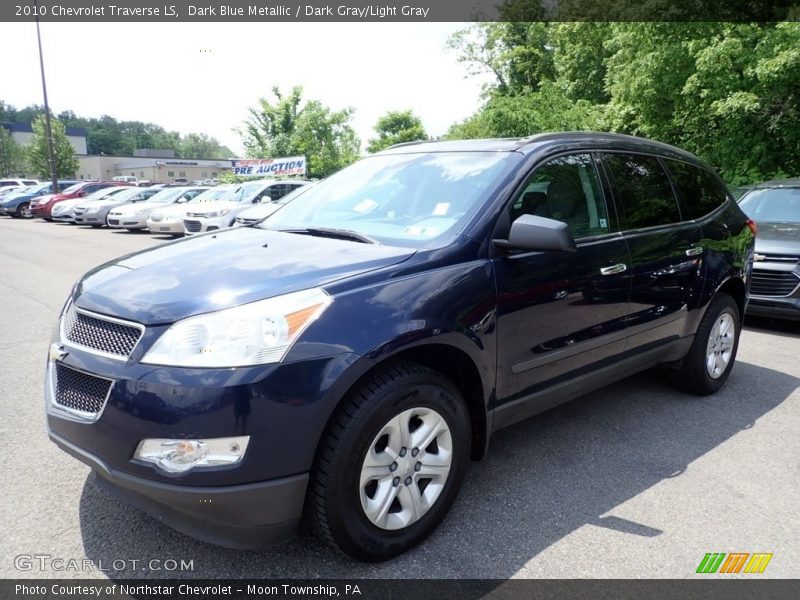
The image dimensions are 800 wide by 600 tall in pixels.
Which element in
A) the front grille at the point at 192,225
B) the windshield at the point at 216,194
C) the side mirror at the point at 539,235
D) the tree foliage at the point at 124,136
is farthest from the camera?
the tree foliage at the point at 124,136

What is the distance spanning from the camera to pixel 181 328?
2.19m

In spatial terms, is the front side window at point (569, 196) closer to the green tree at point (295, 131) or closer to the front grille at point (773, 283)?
the front grille at point (773, 283)

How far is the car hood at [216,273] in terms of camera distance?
90.3 inches

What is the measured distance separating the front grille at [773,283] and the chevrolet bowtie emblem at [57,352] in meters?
6.28

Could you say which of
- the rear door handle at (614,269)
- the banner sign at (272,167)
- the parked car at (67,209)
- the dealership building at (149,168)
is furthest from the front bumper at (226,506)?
the dealership building at (149,168)

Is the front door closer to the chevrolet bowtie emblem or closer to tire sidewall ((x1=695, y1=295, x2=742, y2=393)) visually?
tire sidewall ((x1=695, y1=295, x2=742, y2=393))

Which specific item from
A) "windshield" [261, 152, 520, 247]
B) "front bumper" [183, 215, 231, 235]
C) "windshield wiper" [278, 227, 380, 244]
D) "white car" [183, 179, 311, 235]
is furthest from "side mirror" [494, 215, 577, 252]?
"front bumper" [183, 215, 231, 235]

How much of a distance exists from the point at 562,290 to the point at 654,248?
104 cm

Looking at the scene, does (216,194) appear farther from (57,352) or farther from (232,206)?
(57,352)

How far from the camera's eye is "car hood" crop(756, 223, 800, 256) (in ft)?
21.1

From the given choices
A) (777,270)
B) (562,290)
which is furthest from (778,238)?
(562,290)

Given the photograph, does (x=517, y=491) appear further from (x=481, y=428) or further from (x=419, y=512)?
(x=419, y=512)

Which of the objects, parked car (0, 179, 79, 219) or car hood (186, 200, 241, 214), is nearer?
car hood (186, 200, 241, 214)

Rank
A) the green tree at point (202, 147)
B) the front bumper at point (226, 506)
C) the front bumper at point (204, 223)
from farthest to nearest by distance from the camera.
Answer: the green tree at point (202, 147), the front bumper at point (204, 223), the front bumper at point (226, 506)
